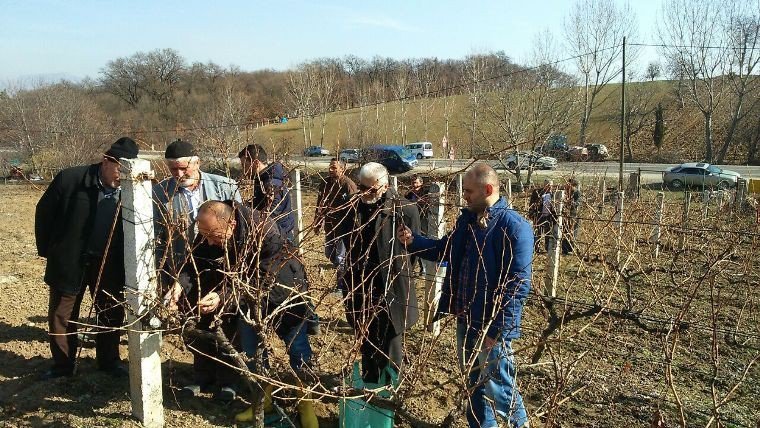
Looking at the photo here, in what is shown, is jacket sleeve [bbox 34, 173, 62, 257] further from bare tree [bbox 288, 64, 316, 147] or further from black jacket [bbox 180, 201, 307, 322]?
bare tree [bbox 288, 64, 316, 147]

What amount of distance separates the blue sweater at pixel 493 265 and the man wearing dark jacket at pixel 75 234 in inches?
81.1

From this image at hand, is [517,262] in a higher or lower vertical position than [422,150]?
lower

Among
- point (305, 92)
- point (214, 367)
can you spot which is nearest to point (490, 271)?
point (214, 367)

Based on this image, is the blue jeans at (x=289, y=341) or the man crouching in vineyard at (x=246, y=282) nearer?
the man crouching in vineyard at (x=246, y=282)

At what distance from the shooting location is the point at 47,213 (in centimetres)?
333

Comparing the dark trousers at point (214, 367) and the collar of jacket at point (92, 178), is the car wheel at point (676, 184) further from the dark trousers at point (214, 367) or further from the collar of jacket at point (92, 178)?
the collar of jacket at point (92, 178)

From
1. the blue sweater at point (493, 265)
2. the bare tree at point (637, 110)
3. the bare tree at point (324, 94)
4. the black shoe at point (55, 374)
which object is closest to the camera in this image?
the blue sweater at point (493, 265)

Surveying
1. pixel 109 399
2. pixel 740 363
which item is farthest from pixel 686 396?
pixel 109 399

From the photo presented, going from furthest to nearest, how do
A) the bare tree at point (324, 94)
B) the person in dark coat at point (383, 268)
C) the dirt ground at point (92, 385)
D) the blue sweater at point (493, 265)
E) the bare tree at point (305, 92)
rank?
1. the bare tree at point (324, 94)
2. the bare tree at point (305, 92)
3. the person in dark coat at point (383, 268)
4. the dirt ground at point (92, 385)
5. the blue sweater at point (493, 265)

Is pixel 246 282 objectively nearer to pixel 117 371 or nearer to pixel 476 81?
pixel 117 371

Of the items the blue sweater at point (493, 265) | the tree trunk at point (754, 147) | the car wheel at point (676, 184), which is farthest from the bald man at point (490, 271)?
the tree trunk at point (754, 147)

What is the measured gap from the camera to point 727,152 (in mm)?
32469

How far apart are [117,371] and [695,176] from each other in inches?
882

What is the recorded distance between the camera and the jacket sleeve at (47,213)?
330cm
